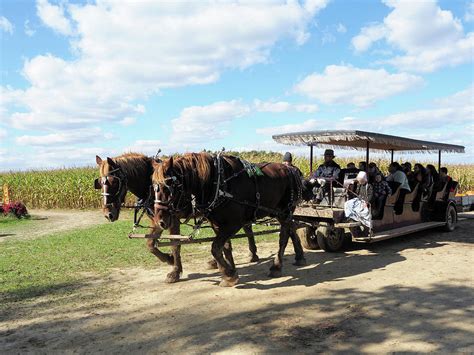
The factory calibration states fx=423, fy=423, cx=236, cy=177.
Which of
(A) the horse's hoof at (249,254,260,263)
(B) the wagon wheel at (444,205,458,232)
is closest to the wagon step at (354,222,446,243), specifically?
(B) the wagon wheel at (444,205,458,232)

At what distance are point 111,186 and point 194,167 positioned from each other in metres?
1.28

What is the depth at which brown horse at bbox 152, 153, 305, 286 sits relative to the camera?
5.76 meters

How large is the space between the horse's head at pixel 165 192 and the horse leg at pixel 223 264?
893 millimetres

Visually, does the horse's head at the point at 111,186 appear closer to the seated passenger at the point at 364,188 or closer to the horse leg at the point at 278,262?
the horse leg at the point at 278,262

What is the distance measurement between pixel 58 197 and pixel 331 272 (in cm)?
2021

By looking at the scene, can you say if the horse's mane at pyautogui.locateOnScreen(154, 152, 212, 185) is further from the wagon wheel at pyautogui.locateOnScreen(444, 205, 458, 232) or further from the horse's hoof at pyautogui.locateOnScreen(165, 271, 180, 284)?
the wagon wheel at pyautogui.locateOnScreen(444, 205, 458, 232)

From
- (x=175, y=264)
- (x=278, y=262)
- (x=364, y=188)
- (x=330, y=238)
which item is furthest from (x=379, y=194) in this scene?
(x=175, y=264)

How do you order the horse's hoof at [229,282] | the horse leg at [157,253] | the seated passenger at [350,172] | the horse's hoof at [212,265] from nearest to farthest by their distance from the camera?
the horse's hoof at [229,282], the horse leg at [157,253], the horse's hoof at [212,265], the seated passenger at [350,172]

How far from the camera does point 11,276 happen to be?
7.86 meters

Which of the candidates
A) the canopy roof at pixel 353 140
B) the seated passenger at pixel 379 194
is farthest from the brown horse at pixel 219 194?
the seated passenger at pixel 379 194

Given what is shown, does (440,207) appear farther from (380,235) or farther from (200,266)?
(200,266)

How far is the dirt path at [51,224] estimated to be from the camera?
46.9 feet

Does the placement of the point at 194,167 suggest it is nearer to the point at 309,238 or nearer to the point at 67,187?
the point at 309,238

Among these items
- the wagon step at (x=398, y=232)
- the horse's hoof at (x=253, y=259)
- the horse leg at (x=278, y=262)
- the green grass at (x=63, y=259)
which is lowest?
the green grass at (x=63, y=259)
